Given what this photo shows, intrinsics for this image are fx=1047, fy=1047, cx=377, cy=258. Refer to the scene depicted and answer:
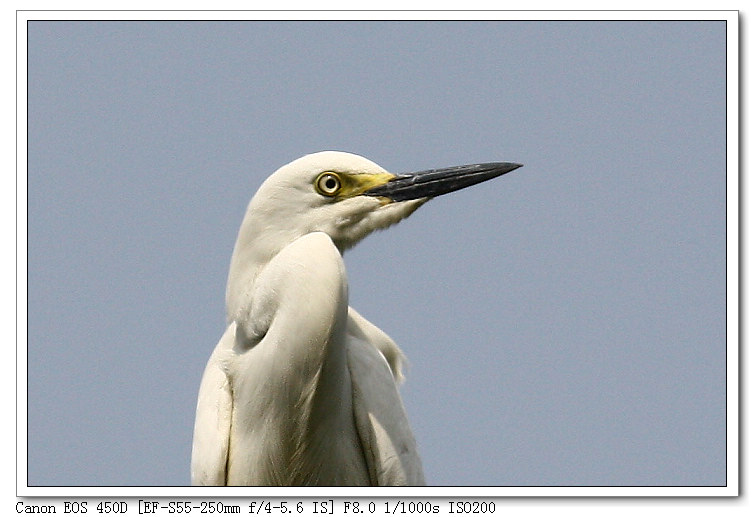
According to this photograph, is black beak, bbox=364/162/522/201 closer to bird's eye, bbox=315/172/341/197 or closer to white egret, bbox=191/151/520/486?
white egret, bbox=191/151/520/486

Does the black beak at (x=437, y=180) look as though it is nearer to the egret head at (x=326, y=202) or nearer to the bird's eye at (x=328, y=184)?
the egret head at (x=326, y=202)

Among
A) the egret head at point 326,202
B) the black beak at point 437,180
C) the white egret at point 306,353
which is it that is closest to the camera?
the white egret at point 306,353

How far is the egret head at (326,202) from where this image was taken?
374 centimetres

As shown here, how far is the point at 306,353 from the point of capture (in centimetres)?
351

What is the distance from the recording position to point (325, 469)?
12.2 feet

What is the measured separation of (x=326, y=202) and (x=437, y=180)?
455 millimetres

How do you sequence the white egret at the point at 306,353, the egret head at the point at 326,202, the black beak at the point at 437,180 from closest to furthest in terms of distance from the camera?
the white egret at the point at 306,353 → the egret head at the point at 326,202 → the black beak at the point at 437,180

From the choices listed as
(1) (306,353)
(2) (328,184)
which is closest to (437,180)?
(2) (328,184)

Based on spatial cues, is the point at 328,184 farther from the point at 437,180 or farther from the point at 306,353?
the point at 306,353

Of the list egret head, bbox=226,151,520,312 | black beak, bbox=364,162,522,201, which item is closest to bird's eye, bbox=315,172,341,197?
egret head, bbox=226,151,520,312

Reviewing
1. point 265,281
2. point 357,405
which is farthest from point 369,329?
point 265,281

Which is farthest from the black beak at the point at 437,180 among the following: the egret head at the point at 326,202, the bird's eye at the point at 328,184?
the bird's eye at the point at 328,184
